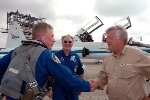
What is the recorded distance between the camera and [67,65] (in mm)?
4113

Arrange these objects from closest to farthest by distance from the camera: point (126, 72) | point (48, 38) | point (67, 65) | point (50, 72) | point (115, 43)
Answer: point (50, 72)
point (48, 38)
point (126, 72)
point (115, 43)
point (67, 65)

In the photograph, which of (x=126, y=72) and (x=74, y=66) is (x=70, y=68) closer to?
(x=74, y=66)

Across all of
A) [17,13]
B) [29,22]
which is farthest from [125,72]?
[29,22]

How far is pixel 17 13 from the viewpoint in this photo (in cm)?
5338

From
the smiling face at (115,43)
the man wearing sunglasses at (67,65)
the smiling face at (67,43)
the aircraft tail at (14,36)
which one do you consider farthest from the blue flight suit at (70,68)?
the aircraft tail at (14,36)

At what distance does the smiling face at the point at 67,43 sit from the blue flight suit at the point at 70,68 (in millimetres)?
112

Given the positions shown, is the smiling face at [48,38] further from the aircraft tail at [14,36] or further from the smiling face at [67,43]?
the aircraft tail at [14,36]

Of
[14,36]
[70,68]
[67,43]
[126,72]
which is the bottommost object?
[70,68]

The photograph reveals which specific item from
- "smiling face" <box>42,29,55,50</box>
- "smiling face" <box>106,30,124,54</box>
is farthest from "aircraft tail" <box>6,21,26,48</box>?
"smiling face" <box>42,29,55,50</box>

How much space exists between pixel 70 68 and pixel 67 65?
0.30 ft

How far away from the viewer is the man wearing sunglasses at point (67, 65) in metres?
3.80

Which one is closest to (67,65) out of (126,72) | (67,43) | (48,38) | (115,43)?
(67,43)

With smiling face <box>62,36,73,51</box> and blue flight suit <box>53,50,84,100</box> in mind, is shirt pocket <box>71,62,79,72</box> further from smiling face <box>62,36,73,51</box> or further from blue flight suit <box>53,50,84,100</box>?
smiling face <box>62,36,73,51</box>

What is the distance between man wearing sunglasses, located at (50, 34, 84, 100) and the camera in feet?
12.5
